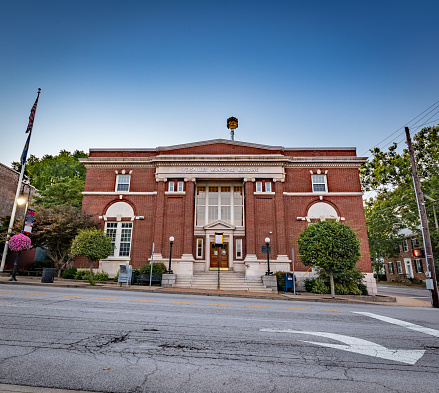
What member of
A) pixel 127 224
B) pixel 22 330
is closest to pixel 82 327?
pixel 22 330

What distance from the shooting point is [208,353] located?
5160 mm

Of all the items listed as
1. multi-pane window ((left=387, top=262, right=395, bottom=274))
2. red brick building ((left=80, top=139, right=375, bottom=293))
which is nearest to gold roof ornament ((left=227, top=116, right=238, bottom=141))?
red brick building ((left=80, top=139, right=375, bottom=293))

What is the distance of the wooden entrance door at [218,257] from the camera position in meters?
25.5

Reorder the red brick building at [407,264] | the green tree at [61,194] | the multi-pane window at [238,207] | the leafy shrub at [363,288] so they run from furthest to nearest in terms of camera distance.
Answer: the red brick building at [407,264] → the green tree at [61,194] → the multi-pane window at [238,207] → the leafy shrub at [363,288]

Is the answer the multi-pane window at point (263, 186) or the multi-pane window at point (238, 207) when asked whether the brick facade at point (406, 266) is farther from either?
the multi-pane window at point (238, 207)

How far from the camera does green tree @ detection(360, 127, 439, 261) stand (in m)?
34.6

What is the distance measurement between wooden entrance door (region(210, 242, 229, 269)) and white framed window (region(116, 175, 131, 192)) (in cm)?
948

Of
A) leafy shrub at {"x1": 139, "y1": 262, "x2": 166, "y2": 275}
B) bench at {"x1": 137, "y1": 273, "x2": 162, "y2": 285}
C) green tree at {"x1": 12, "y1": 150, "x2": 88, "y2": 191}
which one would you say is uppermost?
green tree at {"x1": 12, "y1": 150, "x2": 88, "y2": 191}

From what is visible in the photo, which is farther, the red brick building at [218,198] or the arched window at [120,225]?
the arched window at [120,225]

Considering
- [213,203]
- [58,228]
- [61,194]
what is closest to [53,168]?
[61,194]

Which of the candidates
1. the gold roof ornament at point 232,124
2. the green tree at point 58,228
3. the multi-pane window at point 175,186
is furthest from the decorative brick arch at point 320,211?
the green tree at point 58,228

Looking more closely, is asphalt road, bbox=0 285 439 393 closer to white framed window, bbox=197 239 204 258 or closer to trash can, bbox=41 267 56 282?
trash can, bbox=41 267 56 282

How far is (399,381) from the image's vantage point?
4180mm

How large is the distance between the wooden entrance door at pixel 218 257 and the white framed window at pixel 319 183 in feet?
31.4
